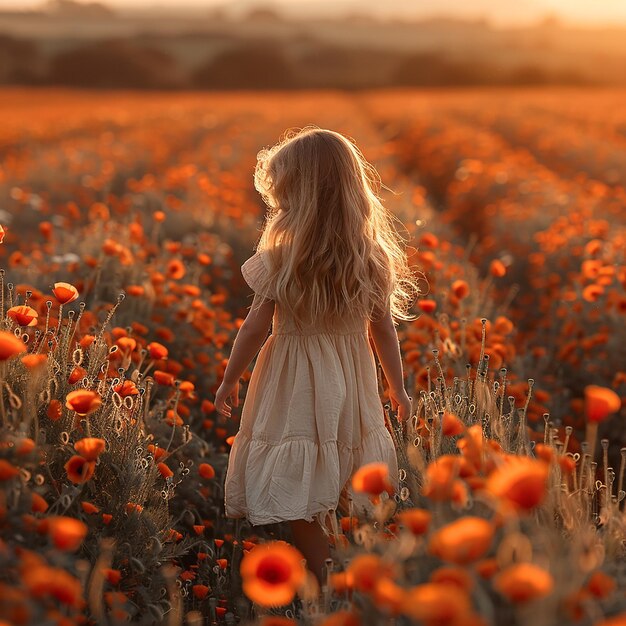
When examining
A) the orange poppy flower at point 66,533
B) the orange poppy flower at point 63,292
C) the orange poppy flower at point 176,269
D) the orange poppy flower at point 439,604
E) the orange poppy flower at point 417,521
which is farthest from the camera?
the orange poppy flower at point 176,269

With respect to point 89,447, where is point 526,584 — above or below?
above

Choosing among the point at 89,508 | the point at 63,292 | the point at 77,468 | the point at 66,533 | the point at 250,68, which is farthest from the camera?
the point at 250,68

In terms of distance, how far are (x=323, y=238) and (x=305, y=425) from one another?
2.04 feet

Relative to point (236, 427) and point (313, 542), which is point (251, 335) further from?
point (236, 427)

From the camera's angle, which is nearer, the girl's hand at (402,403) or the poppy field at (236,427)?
the poppy field at (236,427)

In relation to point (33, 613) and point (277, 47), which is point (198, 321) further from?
point (277, 47)

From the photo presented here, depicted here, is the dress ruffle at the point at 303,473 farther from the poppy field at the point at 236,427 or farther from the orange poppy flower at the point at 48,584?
the orange poppy flower at the point at 48,584

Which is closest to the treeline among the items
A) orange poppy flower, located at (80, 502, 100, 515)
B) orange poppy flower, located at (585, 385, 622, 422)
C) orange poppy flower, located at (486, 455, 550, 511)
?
orange poppy flower, located at (80, 502, 100, 515)

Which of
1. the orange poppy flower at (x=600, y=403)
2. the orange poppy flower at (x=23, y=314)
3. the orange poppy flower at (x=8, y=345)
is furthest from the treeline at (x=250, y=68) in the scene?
the orange poppy flower at (x=600, y=403)

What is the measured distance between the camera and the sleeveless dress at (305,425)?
2.78 meters

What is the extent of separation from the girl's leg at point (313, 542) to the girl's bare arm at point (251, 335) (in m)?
0.57

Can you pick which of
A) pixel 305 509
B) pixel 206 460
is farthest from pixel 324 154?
pixel 206 460

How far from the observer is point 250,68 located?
199ft

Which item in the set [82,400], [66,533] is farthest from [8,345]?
[66,533]
